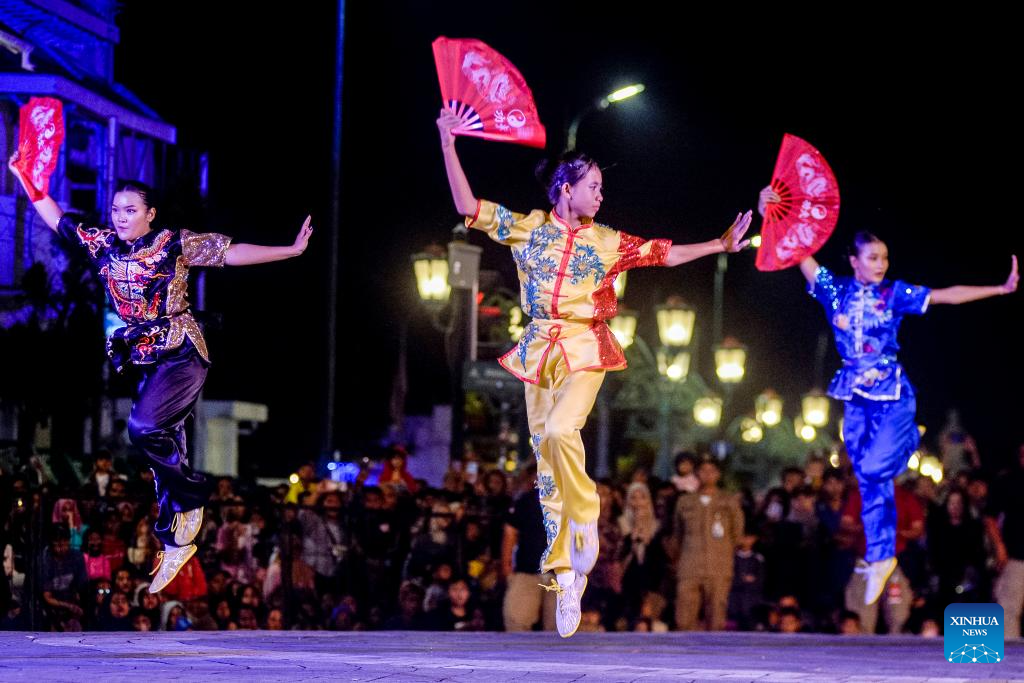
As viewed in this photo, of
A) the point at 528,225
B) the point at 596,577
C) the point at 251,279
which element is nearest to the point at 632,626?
the point at 596,577

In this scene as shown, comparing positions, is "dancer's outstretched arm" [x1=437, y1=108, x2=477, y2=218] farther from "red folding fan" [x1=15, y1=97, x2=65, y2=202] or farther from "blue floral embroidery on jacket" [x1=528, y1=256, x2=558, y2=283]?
"red folding fan" [x1=15, y1=97, x2=65, y2=202]

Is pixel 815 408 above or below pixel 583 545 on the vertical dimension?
above

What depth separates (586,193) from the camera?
857 cm

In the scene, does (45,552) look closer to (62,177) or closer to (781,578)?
(781,578)

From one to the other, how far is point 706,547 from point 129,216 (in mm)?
6064

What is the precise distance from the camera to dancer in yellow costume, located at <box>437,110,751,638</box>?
8453 mm

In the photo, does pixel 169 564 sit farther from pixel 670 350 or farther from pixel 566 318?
pixel 670 350

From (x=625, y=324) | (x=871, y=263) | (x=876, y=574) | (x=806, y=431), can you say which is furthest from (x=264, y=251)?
(x=806, y=431)

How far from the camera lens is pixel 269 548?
12461 millimetres

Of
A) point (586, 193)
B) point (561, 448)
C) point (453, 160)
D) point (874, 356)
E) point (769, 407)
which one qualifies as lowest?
point (561, 448)

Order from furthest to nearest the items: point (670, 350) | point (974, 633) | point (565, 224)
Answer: point (670, 350) < point (565, 224) < point (974, 633)

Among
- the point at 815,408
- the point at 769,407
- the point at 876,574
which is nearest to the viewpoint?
the point at 876,574

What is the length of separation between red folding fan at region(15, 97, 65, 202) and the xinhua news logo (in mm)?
5508

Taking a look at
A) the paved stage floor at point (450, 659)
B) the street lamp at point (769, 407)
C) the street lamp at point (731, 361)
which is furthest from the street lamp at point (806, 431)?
the paved stage floor at point (450, 659)
